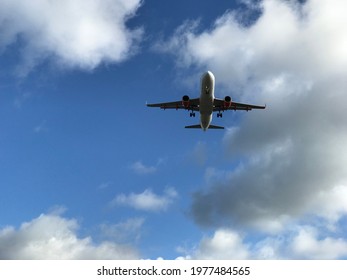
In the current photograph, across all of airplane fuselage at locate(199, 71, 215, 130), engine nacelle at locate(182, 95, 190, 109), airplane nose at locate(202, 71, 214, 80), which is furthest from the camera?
engine nacelle at locate(182, 95, 190, 109)

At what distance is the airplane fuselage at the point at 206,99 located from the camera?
3371 inches

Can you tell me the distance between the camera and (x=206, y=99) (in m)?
90.7

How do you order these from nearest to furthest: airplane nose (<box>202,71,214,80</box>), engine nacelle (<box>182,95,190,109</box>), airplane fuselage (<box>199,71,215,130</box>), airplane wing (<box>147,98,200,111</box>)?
airplane nose (<box>202,71,214,80</box>) → airplane fuselage (<box>199,71,215,130</box>) → engine nacelle (<box>182,95,190,109</box>) → airplane wing (<box>147,98,200,111</box>)

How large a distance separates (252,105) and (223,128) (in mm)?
9255

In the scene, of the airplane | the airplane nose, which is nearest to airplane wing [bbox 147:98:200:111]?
the airplane

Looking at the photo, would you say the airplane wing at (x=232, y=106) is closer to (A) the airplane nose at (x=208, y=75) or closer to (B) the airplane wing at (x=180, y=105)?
(B) the airplane wing at (x=180, y=105)

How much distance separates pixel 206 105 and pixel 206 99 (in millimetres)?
2557

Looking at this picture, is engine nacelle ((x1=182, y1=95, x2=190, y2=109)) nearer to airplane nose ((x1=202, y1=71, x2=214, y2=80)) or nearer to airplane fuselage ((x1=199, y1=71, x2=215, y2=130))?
airplane fuselage ((x1=199, y1=71, x2=215, y2=130))

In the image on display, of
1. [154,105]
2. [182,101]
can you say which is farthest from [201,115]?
[154,105]

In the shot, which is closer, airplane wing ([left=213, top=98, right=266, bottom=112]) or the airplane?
the airplane

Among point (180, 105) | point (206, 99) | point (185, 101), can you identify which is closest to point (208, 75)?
point (206, 99)

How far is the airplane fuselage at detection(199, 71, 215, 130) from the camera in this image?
85625 mm

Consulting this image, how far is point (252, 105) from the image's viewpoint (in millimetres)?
103000

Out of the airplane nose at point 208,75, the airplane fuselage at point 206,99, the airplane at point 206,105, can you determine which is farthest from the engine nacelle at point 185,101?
the airplane nose at point 208,75
